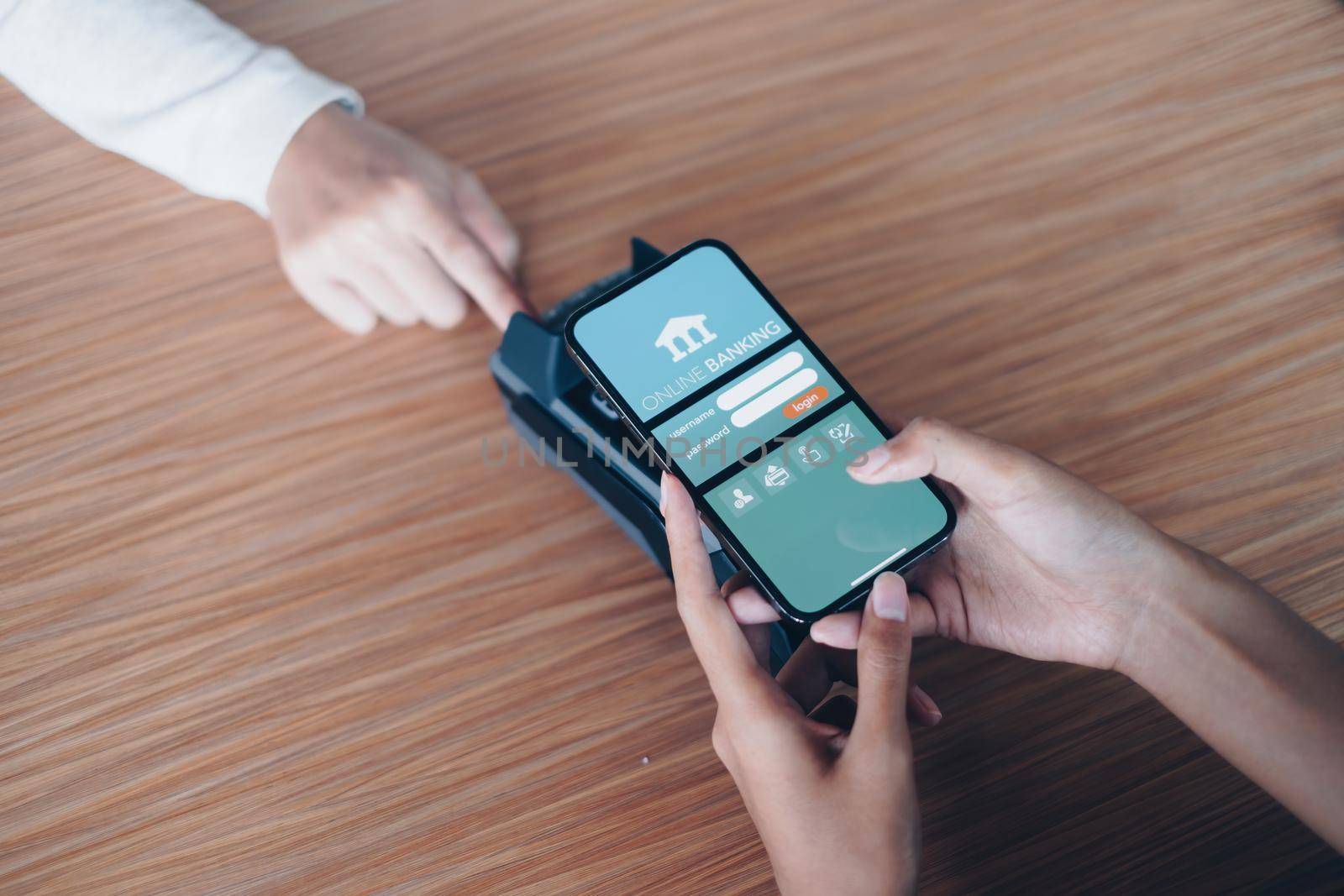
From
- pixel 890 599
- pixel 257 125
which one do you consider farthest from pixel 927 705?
pixel 257 125

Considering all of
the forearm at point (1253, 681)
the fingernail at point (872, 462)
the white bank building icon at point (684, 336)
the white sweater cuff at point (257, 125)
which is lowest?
the forearm at point (1253, 681)

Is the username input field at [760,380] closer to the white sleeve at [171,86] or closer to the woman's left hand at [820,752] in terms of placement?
the woman's left hand at [820,752]

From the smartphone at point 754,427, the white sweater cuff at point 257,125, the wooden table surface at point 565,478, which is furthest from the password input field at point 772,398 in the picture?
the white sweater cuff at point 257,125

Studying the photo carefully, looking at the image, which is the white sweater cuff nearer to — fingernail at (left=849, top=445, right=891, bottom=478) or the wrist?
fingernail at (left=849, top=445, right=891, bottom=478)

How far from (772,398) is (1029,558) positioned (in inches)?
7.5

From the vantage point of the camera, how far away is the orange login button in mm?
536

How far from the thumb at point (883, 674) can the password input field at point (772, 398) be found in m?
0.14

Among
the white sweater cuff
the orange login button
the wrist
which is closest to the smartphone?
the orange login button

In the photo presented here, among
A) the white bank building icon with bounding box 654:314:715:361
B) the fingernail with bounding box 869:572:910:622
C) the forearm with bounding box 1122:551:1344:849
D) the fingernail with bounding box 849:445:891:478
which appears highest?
the white bank building icon with bounding box 654:314:715:361

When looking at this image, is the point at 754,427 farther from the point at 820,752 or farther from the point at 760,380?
the point at 820,752

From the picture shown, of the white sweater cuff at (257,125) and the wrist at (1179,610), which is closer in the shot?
the wrist at (1179,610)

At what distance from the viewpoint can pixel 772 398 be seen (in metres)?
0.54

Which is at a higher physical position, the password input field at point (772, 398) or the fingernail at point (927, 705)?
the password input field at point (772, 398)

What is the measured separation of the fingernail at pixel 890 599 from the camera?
0.45 meters
